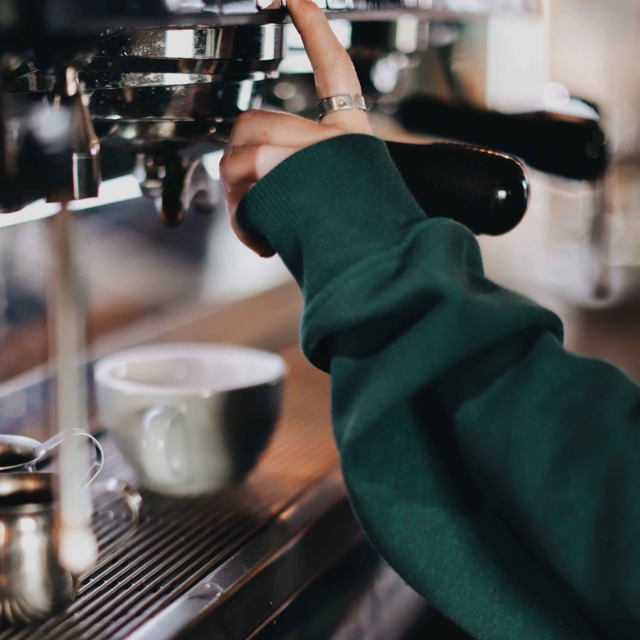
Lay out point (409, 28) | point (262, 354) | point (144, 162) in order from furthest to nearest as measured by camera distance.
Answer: point (409, 28) → point (262, 354) → point (144, 162)

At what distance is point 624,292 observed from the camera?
1.43 meters

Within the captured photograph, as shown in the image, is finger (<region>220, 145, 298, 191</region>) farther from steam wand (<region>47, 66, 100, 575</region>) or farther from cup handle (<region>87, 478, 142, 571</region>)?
cup handle (<region>87, 478, 142, 571</region>)

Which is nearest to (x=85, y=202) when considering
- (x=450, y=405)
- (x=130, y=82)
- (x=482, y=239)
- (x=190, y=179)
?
(x=190, y=179)

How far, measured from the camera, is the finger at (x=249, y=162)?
37 centimetres

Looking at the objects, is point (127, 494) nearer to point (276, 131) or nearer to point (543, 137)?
point (276, 131)

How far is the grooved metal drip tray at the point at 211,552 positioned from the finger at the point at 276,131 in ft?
0.71

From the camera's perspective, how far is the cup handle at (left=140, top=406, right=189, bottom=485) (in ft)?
1.65

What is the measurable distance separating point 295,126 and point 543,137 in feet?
0.98

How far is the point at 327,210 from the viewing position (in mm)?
357

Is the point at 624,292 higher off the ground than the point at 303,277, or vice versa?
the point at 303,277

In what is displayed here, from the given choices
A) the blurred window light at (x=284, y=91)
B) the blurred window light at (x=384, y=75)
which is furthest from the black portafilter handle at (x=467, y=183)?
the blurred window light at (x=384, y=75)

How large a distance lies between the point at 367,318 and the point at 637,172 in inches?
77.9

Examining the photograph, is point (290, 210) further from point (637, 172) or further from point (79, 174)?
point (637, 172)

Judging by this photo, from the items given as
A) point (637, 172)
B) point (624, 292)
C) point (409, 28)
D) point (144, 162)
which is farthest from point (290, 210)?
point (637, 172)
